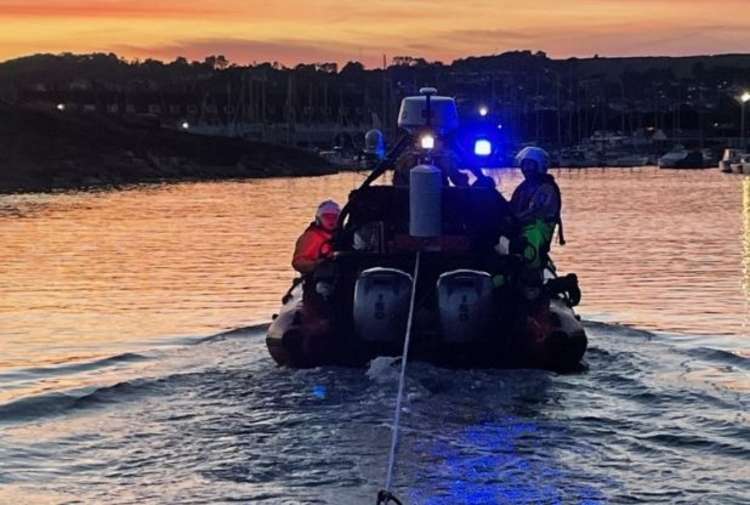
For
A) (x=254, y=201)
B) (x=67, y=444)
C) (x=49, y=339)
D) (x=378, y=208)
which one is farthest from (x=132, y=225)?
(x=67, y=444)

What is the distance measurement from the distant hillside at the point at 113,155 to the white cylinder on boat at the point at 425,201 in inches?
3267

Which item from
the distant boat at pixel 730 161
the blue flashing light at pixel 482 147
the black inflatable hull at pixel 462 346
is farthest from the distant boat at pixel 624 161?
the black inflatable hull at pixel 462 346

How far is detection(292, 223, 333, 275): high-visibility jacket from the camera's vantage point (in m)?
16.5

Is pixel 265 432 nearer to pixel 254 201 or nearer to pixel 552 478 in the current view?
pixel 552 478

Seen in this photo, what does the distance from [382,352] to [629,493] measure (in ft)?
16.0

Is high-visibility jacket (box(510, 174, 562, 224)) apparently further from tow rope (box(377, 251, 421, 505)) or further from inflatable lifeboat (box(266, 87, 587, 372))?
tow rope (box(377, 251, 421, 505))

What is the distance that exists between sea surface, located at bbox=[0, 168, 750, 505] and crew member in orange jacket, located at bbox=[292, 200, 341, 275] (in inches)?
48.8

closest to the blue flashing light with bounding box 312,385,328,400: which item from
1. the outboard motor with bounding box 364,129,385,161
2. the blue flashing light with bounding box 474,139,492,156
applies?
the blue flashing light with bounding box 474,139,492,156

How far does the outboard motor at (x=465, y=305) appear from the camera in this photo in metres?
13.9

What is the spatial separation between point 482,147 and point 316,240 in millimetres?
2388

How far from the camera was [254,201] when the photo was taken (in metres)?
74.4

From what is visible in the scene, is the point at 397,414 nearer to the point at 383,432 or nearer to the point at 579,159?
the point at 383,432

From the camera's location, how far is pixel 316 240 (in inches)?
658

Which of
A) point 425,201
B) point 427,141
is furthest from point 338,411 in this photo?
point 427,141
